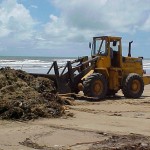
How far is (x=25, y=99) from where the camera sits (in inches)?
439

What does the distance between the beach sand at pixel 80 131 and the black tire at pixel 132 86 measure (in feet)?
15.5

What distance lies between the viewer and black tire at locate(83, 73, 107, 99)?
15609 mm

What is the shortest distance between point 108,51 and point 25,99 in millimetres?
6691

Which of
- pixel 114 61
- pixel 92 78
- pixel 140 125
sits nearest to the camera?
pixel 140 125

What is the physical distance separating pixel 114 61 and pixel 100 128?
8.48 metres

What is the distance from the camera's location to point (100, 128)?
30.3 feet

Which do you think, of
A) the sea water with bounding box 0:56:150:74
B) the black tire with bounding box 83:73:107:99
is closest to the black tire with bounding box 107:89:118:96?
the black tire with bounding box 83:73:107:99

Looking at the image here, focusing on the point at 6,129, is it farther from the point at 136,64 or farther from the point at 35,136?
the point at 136,64

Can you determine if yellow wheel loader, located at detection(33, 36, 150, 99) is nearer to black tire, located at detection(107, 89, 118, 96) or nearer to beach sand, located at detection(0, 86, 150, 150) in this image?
black tire, located at detection(107, 89, 118, 96)

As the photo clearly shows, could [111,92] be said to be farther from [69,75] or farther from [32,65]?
[32,65]

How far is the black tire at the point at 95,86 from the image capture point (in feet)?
51.2

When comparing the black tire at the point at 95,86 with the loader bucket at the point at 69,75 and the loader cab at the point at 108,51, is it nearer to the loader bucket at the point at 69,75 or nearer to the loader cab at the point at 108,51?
the loader bucket at the point at 69,75

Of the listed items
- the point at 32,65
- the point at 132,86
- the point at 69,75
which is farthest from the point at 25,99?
the point at 32,65

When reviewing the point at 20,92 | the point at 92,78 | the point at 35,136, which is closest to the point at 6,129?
the point at 35,136
